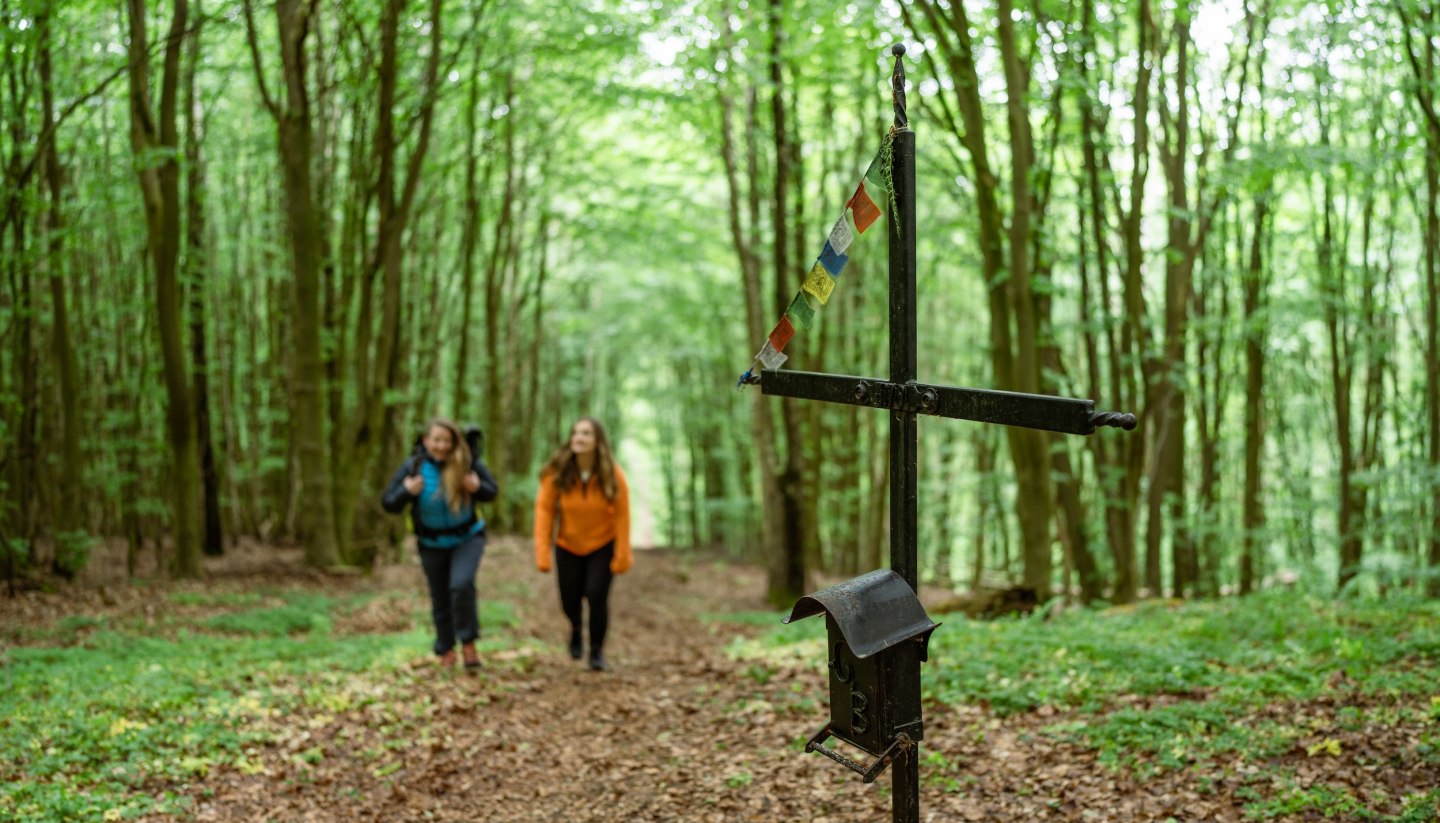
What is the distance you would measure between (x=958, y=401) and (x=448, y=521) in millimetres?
5237

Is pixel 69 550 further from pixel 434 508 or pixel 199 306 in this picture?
pixel 434 508

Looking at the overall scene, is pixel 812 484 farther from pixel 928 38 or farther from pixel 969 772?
pixel 969 772

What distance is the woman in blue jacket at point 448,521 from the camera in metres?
7.38

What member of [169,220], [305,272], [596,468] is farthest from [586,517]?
[169,220]

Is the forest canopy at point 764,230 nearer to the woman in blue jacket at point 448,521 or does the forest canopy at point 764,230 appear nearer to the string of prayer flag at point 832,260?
the woman in blue jacket at point 448,521

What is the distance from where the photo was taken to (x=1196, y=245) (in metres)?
10.4

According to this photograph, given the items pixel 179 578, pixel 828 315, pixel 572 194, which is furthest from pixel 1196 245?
pixel 572 194

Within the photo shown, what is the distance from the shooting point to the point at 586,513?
25.0 ft

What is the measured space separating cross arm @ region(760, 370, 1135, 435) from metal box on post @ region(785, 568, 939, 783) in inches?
22.1

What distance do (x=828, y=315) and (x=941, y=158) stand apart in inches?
127

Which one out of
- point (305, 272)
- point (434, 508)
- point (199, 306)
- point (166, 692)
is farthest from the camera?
point (199, 306)

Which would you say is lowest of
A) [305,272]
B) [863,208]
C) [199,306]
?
[863,208]

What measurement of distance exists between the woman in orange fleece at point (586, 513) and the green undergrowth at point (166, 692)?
1419 mm

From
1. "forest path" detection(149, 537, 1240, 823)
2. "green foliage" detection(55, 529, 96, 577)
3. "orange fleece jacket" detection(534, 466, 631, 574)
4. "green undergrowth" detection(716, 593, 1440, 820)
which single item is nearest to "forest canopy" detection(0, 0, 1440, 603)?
"green foliage" detection(55, 529, 96, 577)
